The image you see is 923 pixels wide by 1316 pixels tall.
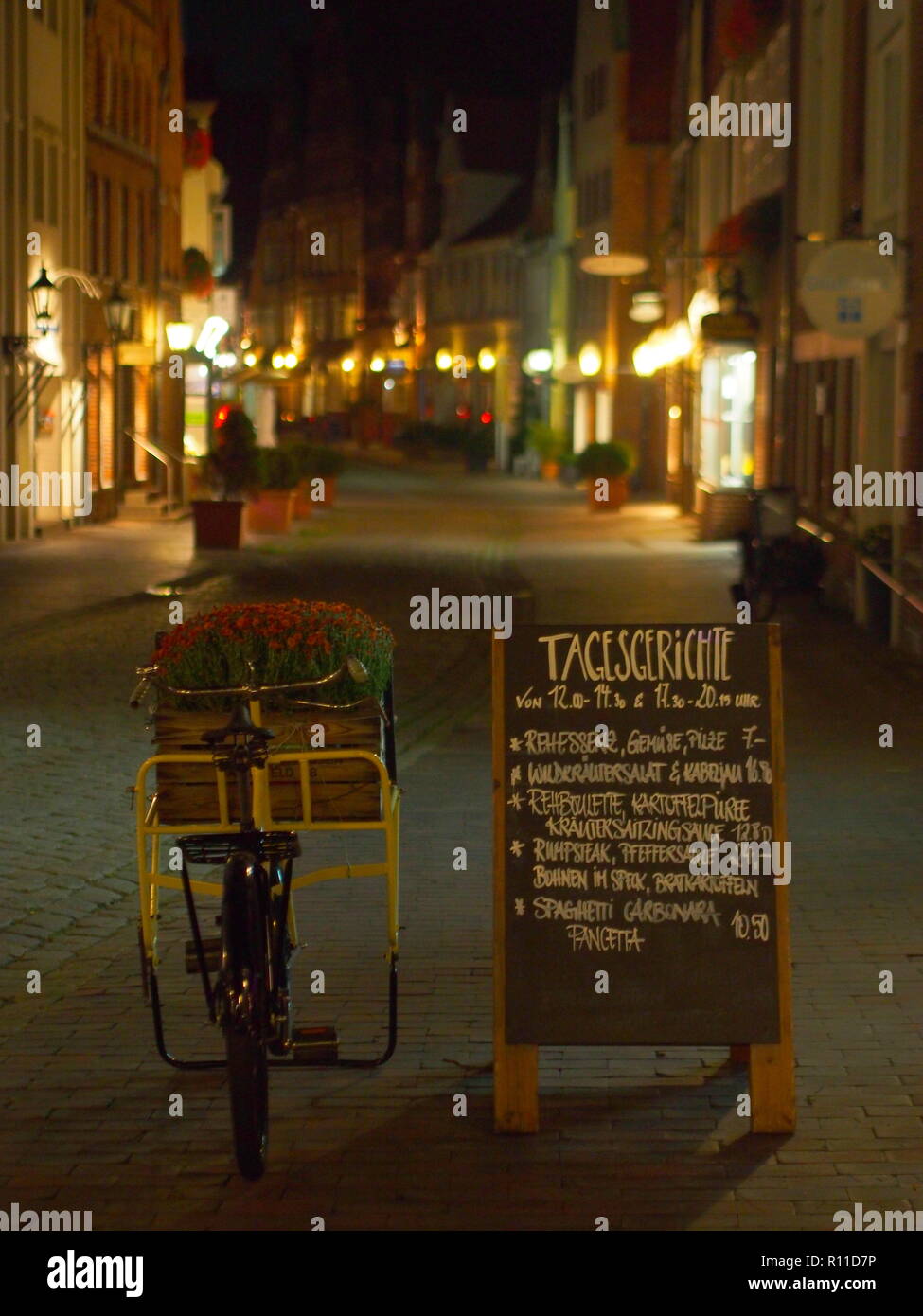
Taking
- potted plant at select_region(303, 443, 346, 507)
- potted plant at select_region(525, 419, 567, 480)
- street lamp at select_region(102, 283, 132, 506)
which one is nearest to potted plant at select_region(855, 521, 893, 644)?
street lamp at select_region(102, 283, 132, 506)

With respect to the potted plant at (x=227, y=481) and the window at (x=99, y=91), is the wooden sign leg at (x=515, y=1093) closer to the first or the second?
the potted plant at (x=227, y=481)

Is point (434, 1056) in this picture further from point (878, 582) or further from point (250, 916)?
point (878, 582)

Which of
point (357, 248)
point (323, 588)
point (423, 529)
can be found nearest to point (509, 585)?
point (323, 588)

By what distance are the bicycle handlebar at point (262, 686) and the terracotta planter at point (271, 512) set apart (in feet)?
80.3

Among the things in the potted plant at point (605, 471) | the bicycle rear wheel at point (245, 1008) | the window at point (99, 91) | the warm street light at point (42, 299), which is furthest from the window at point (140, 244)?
the bicycle rear wheel at point (245, 1008)

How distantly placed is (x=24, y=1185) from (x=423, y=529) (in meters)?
27.4

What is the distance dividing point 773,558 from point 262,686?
14594 mm

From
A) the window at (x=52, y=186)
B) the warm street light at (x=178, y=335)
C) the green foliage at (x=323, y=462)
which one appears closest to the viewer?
the window at (x=52, y=186)

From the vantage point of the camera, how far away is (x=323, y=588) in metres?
21.4

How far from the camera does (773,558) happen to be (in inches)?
779

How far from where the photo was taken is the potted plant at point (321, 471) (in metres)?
36.0
